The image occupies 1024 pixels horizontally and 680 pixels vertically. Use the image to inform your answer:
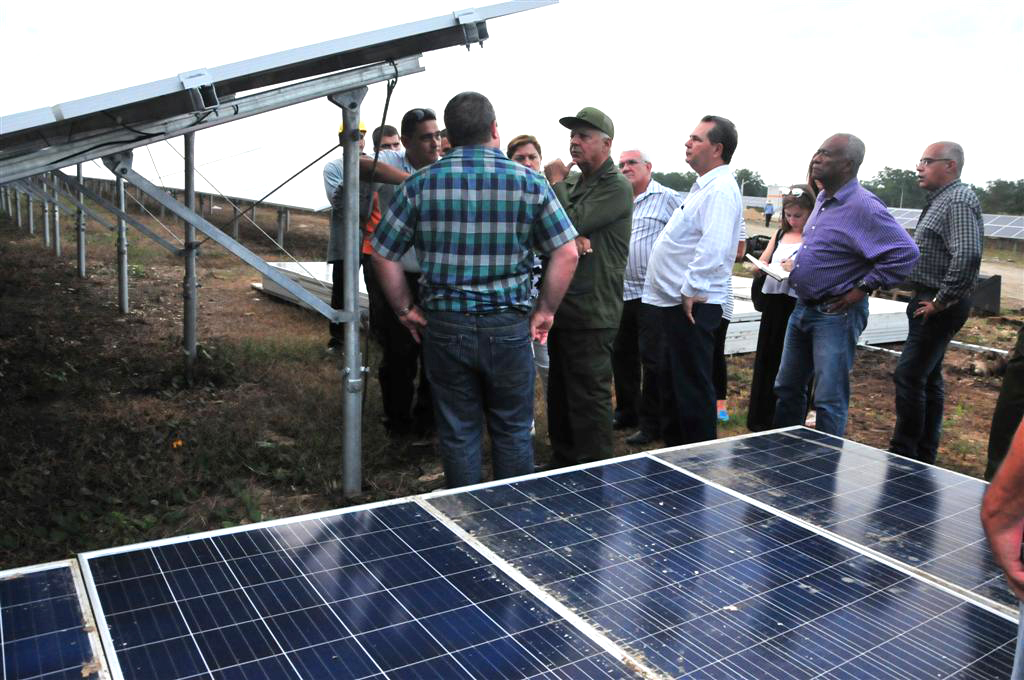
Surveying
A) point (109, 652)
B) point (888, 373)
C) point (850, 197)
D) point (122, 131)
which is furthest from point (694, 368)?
point (888, 373)

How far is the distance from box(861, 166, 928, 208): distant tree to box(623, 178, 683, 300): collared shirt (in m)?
25.9

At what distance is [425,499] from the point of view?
2.49m

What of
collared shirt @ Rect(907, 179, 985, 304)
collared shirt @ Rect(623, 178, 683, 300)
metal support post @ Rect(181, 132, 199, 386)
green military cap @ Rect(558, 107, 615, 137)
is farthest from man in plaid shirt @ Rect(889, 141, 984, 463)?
metal support post @ Rect(181, 132, 199, 386)

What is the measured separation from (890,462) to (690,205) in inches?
82.5

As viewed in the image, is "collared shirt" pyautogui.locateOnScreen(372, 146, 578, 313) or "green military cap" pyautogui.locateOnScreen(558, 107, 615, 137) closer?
"collared shirt" pyautogui.locateOnScreen(372, 146, 578, 313)

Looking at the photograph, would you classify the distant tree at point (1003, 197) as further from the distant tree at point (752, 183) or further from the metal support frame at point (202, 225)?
the metal support frame at point (202, 225)

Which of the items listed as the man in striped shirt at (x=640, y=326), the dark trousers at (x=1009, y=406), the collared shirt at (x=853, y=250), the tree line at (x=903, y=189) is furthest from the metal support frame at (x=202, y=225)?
the tree line at (x=903, y=189)

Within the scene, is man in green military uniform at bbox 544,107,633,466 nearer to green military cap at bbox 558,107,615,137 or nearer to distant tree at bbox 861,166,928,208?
green military cap at bbox 558,107,615,137

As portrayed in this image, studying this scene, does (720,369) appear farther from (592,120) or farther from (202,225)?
(202,225)

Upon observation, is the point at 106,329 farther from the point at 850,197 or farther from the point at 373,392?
the point at 850,197

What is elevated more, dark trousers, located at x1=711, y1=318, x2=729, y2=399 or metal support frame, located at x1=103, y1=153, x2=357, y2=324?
metal support frame, located at x1=103, y1=153, x2=357, y2=324

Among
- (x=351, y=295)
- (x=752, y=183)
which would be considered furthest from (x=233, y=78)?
(x=752, y=183)

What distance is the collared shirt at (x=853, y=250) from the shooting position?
4.08 metres

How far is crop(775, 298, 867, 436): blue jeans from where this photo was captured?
4145mm
